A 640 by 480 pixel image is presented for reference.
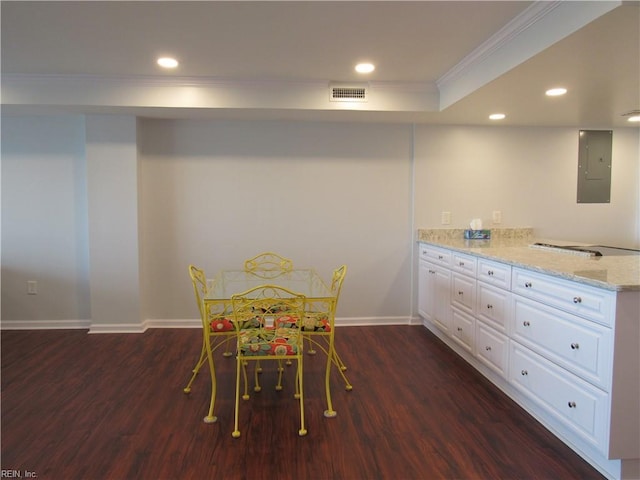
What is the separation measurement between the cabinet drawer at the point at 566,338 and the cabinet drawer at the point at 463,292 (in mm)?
506

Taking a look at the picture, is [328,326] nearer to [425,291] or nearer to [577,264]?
[577,264]

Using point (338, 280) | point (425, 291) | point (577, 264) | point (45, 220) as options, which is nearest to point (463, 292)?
point (425, 291)

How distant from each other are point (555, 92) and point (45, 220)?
455 centimetres

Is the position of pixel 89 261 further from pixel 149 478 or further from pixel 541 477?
pixel 541 477

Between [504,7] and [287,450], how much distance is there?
2.56 m

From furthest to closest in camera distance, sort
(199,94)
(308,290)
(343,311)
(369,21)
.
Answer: (343,311)
(199,94)
(308,290)
(369,21)

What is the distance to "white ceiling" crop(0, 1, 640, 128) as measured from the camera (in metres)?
2.11

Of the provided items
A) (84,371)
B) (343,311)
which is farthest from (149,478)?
(343,311)

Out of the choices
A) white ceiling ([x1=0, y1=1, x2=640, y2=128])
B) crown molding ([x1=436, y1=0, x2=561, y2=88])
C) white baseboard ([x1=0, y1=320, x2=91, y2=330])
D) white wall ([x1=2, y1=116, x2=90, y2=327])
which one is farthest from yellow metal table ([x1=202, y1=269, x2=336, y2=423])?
crown molding ([x1=436, y1=0, x2=561, y2=88])

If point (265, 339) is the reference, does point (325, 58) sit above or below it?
above

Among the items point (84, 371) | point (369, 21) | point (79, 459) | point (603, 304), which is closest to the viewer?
point (603, 304)

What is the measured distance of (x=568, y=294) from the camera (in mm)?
1973

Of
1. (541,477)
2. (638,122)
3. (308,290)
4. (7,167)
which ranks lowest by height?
(541,477)

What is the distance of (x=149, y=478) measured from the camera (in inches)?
70.5
